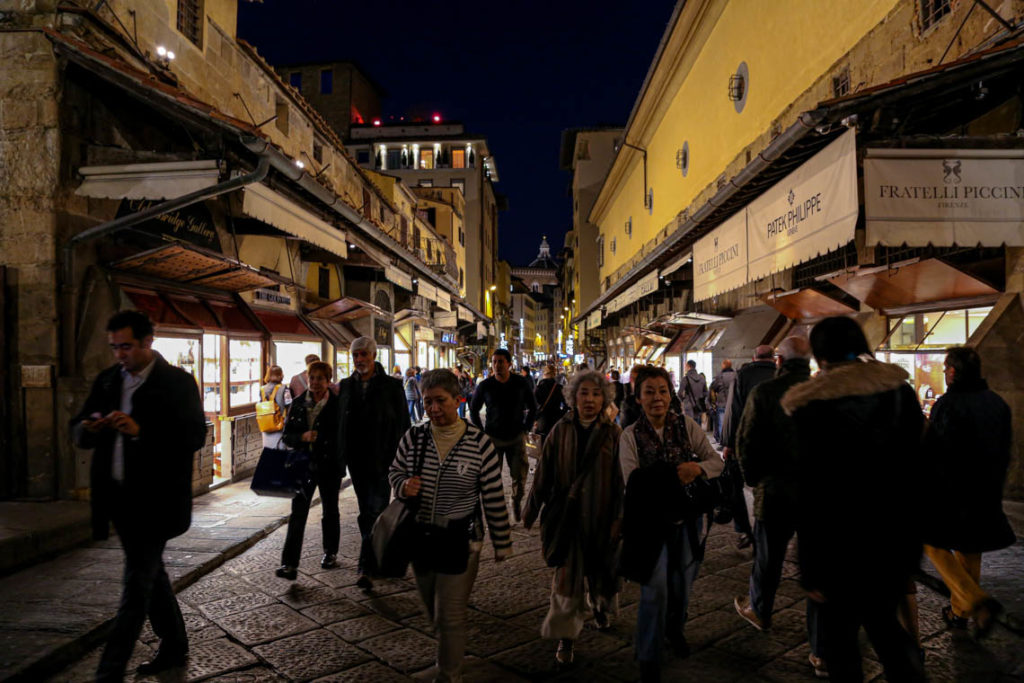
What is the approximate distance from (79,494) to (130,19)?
5722mm

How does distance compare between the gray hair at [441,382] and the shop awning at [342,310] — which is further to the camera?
the shop awning at [342,310]

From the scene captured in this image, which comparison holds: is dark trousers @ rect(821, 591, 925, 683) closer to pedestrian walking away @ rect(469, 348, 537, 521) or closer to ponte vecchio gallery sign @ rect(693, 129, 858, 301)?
ponte vecchio gallery sign @ rect(693, 129, 858, 301)

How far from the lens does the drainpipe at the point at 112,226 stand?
6.45 m

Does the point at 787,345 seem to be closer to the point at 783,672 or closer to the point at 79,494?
the point at 783,672

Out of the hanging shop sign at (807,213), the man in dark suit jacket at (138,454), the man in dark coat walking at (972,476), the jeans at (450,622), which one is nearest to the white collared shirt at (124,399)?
the man in dark suit jacket at (138,454)

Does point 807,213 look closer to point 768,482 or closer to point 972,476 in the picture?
point 972,476

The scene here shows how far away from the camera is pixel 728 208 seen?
908cm

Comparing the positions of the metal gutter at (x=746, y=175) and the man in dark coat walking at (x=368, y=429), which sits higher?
the metal gutter at (x=746, y=175)

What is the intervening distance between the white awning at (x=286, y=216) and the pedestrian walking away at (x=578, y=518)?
478cm

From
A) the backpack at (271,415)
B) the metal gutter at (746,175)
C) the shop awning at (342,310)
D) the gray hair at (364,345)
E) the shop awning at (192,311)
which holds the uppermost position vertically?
the metal gutter at (746,175)

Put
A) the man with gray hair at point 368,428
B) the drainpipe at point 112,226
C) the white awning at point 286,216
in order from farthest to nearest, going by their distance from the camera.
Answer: the white awning at point 286,216 → the drainpipe at point 112,226 → the man with gray hair at point 368,428

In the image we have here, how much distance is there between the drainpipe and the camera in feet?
21.2

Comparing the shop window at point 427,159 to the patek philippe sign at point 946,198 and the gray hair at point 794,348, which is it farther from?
the gray hair at point 794,348

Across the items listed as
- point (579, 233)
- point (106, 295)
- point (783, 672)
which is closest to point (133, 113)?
point (106, 295)
